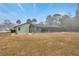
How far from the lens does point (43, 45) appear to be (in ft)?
3.58

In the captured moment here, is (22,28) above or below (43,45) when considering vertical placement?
above

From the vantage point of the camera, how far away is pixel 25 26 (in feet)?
3.60

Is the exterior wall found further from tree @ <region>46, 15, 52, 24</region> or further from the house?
tree @ <region>46, 15, 52, 24</region>

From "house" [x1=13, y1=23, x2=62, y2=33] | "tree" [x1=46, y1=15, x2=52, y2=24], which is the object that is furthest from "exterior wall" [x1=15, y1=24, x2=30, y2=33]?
→ "tree" [x1=46, y1=15, x2=52, y2=24]

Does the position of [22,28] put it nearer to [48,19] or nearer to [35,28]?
[35,28]

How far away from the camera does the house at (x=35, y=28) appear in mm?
1088

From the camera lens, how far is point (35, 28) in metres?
1.10

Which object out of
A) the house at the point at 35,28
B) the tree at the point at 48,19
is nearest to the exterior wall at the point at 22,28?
the house at the point at 35,28

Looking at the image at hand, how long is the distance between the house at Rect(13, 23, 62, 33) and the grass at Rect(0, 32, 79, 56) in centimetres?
3

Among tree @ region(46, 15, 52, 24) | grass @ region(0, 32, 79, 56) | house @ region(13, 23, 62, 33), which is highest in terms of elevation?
tree @ region(46, 15, 52, 24)

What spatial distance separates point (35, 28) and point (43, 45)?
138 millimetres

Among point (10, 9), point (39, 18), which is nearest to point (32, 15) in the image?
point (39, 18)

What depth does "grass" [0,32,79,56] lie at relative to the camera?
3.57 feet

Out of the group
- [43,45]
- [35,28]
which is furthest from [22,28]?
[43,45]
